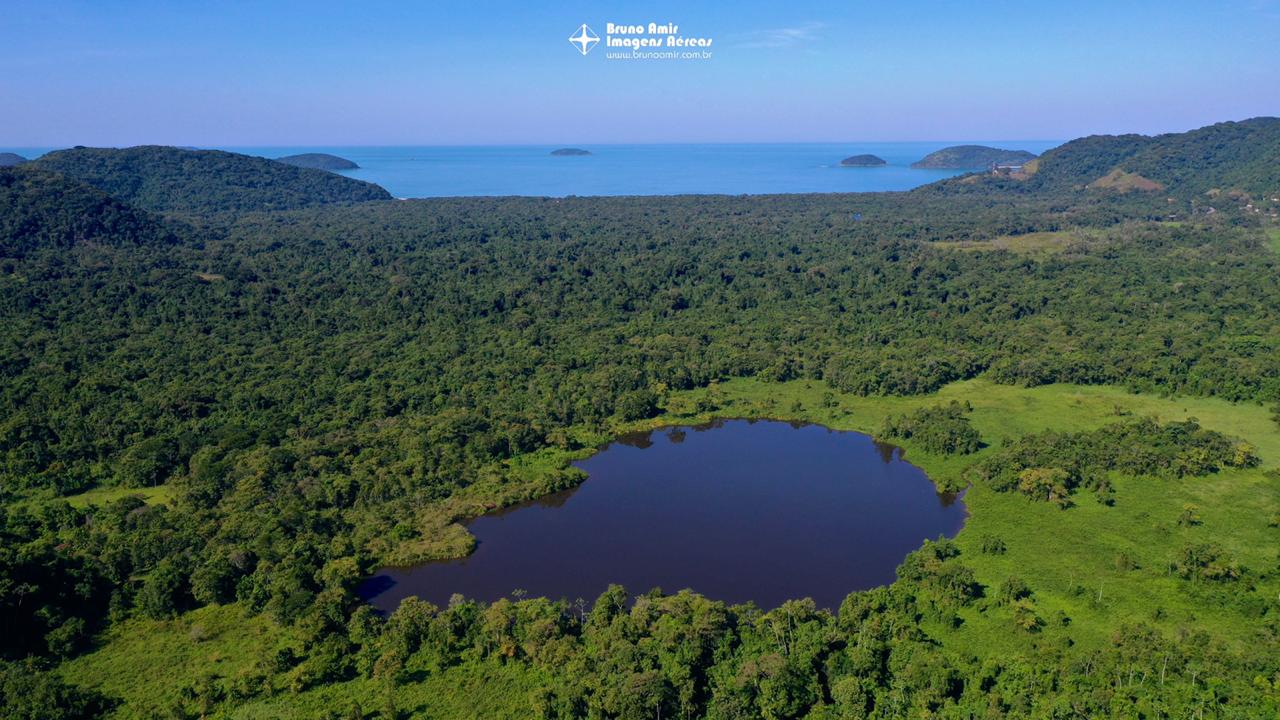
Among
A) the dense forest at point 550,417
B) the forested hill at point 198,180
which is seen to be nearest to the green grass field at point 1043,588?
the dense forest at point 550,417

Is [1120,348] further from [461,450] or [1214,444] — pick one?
[461,450]

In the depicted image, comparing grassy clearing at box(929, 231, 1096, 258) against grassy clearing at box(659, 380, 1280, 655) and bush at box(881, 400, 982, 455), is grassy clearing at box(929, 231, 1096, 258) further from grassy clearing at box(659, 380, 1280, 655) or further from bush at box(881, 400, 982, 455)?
bush at box(881, 400, 982, 455)

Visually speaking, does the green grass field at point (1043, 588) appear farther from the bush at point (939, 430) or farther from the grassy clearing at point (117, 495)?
the grassy clearing at point (117, 495)

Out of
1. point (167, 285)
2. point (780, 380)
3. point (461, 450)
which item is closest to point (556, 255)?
point (167, 285)

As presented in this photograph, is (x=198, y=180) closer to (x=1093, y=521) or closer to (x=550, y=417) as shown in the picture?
(x=550, y=417)

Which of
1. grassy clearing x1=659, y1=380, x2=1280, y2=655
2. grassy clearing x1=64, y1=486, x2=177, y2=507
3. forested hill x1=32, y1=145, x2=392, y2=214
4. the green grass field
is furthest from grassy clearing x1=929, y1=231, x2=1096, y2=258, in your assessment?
forested hill x1=32, y1=145, x2=392, y2=214

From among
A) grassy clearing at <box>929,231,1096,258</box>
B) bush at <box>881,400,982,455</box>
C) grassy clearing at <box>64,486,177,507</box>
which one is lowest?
grassy clearing at <box>64,486,177,507</box>
